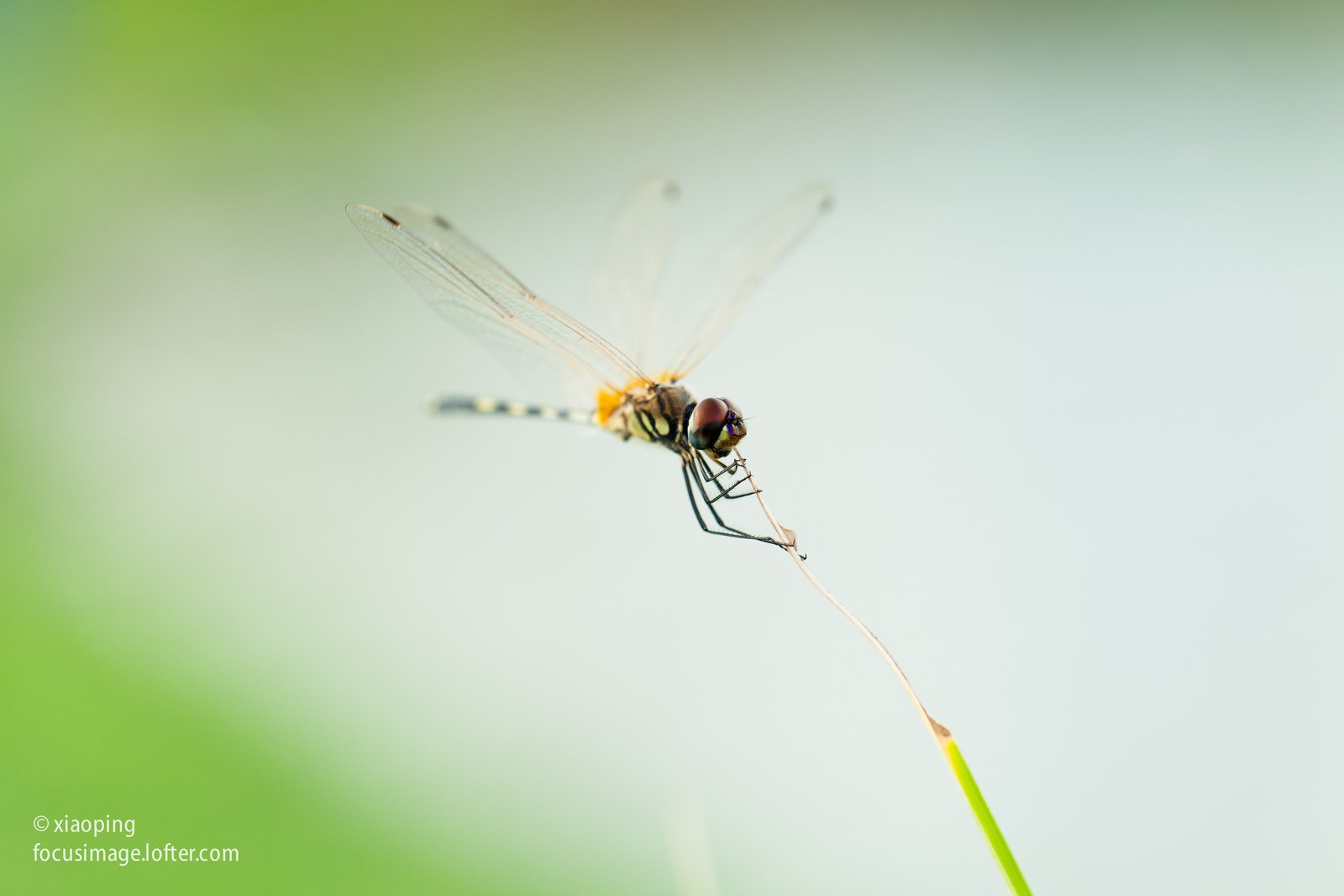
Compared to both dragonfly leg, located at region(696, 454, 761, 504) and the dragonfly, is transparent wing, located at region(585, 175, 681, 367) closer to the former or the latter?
the dragonfly

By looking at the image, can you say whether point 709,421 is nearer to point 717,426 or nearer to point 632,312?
point 717,426

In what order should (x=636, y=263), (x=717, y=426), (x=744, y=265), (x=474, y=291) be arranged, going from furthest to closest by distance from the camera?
1. (x=636, y=263)
2. (x=744, y=265)
3. (x=474, y=291)
4. (x=717, y=426)

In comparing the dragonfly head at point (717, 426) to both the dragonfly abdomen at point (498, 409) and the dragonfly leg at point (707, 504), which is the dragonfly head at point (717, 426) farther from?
the dragonfly abdomen at point (498, 409)

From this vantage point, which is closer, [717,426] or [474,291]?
[717,426]

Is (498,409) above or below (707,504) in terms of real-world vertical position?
above

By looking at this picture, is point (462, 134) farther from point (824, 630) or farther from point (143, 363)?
point (824, 630)

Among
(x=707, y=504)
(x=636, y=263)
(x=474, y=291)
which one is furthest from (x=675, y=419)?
(x=636, y=263)

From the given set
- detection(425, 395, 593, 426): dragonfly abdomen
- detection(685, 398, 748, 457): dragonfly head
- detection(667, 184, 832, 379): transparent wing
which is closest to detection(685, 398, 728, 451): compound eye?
detection(685, 398, 748, 457): dragonfly head
